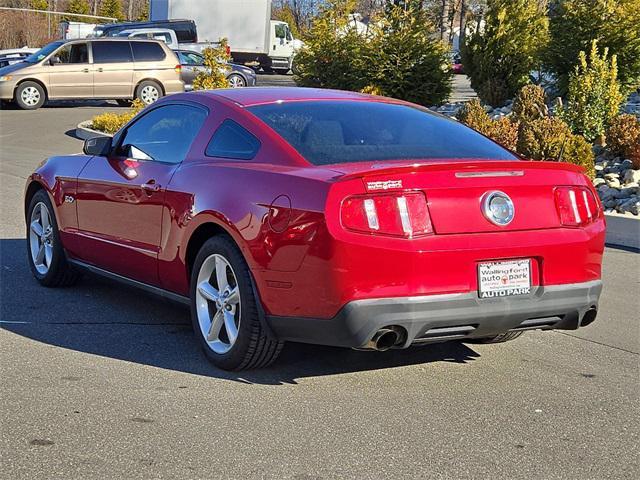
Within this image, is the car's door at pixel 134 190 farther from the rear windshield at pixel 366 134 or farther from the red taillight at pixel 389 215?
the red taillight at pixel 389 215

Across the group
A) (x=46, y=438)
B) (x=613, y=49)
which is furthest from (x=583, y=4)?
(x=46, y=438)

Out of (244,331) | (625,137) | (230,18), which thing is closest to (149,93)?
(625,137)

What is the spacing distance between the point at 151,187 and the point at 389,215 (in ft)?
6.18

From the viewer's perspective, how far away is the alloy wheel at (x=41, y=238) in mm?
7523

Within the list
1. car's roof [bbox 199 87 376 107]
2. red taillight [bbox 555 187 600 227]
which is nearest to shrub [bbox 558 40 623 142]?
car's roof [bbox 199 87 376 107]

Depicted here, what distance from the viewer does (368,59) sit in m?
19.0

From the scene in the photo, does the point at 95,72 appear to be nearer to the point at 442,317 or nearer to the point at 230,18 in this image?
the point at 230,18

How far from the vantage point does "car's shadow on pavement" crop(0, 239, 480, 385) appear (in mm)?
5633

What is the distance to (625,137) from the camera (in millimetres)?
13164

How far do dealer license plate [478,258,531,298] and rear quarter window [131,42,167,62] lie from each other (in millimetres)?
23422

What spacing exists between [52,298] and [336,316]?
3.08m

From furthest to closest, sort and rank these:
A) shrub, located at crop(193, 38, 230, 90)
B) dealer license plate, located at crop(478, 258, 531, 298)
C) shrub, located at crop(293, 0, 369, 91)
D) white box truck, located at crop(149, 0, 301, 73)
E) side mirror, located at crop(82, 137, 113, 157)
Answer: white box truck, located at crop(149, 0, 301, 73), shrub, located at crop(293, 0, 369, 91), shrub, located at crop(193, 38, 230, 90), side mirror, located at crop(82, 137, 113, 157), dealer license plate, located at crop(478, 258, 531, 298)

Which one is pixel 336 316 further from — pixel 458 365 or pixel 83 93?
pixel 83 93

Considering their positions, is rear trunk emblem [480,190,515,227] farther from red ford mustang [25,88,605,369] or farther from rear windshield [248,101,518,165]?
rear windshield [248,101,518,165]
